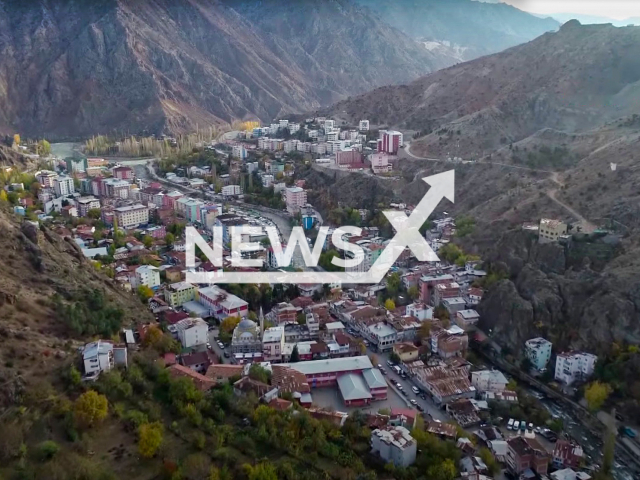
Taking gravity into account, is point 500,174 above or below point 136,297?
above

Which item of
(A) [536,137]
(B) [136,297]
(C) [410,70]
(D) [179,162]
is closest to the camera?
(B) [136,297]

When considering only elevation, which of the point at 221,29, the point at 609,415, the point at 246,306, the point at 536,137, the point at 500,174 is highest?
the point at 221,29

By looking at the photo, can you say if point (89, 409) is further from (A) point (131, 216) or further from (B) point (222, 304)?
(A) point (131, 216)

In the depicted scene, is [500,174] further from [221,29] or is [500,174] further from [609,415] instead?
[221,29]

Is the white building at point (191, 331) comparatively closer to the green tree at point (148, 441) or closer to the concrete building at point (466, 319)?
the green tree at point (148, 441)

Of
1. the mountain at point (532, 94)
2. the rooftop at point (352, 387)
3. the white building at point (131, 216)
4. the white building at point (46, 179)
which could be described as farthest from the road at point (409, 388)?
the white building at point (46, 179)

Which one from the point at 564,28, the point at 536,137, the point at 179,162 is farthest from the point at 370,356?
the point at 564,28

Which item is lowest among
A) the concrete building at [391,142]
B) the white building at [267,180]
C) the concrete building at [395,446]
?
the concrete building at [395,446]
